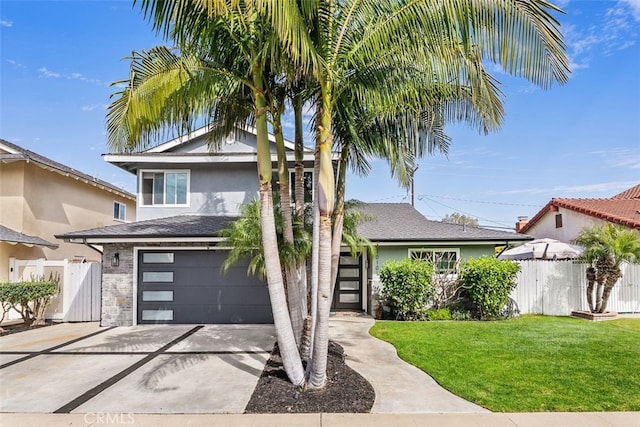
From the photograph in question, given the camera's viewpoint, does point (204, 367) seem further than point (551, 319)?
No

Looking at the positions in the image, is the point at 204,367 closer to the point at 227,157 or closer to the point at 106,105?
the point at 106,105

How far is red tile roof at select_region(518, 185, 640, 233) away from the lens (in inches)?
609

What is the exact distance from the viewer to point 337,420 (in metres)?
4.79

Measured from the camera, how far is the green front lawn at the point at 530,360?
5.43 m

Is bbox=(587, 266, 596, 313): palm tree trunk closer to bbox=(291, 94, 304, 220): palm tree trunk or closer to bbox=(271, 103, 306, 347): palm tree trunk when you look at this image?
bbox=(291, 94, 304, 220): palm tree trunk

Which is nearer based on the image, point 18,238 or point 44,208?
point 18,238

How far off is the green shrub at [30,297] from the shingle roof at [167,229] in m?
1.74

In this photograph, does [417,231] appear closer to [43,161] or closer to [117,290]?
[117,290]

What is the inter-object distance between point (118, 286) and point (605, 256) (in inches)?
606

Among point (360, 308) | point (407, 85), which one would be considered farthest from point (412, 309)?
point (407, 85)

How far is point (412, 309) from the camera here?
11320 millimetres

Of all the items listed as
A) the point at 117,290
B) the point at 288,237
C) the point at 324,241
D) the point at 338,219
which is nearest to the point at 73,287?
the point at 117,290

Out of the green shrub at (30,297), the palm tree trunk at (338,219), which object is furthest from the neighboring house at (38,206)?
the palm tree trunk at (338,219)

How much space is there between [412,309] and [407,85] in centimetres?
748
